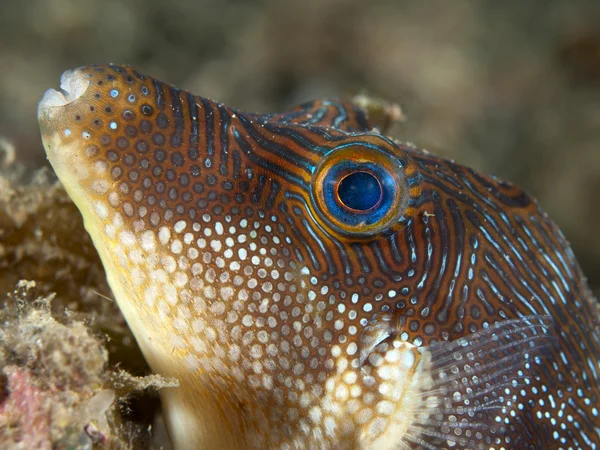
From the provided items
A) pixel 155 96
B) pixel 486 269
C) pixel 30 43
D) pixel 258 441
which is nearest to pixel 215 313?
pixel 258 441

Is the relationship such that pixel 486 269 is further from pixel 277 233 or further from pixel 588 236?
pixel 588 236

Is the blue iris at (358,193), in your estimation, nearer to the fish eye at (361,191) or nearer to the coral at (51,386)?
the fish eye at (361,191)

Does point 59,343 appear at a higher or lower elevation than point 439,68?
lower

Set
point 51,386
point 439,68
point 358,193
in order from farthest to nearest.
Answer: point 439,68 < point 358,193 < point 51,386

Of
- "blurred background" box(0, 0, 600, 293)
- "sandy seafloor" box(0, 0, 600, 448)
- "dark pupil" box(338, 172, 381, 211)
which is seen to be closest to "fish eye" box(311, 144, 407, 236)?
"dark pupil" box(338, 172, 381, 211)

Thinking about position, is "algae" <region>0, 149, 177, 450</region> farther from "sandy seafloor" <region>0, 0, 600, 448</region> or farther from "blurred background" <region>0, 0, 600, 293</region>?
"blurred background" <region>0, 0, 600, 293</region>

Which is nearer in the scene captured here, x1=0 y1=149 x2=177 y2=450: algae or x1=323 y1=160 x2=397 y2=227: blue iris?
x1=0 y1=149 x2=177 y2=450: algae

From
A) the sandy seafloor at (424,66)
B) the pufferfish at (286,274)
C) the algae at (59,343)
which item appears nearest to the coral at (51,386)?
the algae at (59,343)

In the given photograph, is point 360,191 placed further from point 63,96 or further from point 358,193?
point 63,96

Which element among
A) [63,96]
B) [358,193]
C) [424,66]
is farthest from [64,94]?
[424,66]
